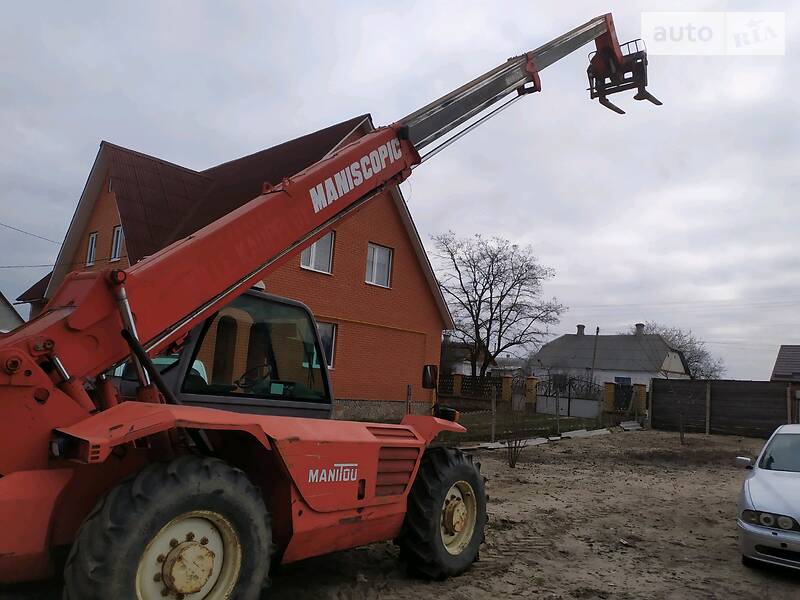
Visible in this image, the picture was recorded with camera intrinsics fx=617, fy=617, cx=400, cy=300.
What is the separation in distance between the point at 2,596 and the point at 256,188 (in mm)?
16500

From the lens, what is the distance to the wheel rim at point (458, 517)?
203 inches

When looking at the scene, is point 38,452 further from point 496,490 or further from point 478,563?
point 496,490

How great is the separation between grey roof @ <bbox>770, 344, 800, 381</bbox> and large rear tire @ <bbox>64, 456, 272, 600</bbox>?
34243 millimetres

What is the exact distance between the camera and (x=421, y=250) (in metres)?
21.6

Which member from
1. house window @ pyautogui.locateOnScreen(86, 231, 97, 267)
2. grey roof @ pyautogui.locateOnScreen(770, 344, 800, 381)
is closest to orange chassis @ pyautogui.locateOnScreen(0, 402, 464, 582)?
house window @ pyautogui.locateOnScreen(86, 231, 97, 267)

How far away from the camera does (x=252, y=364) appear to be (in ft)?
15.0

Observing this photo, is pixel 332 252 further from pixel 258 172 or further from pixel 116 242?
pixel 116 242

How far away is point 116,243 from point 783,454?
67.8ft

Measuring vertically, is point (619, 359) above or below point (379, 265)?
below

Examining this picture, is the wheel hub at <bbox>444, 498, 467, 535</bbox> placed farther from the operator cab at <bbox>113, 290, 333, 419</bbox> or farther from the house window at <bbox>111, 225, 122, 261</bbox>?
the house window at <bbox>111, 225, 122, 261</bbox>

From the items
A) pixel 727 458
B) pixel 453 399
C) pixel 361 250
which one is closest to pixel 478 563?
pixel 727 458

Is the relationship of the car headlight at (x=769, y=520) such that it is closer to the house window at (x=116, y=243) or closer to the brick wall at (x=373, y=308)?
the brick wall at (x=373, y=308)

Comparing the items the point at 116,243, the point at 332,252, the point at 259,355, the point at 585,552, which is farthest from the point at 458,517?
the point at 116,243

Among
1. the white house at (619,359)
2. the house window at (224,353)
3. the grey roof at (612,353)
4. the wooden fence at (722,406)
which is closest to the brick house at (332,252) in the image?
the wooden fence at (722,406)
